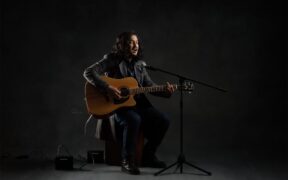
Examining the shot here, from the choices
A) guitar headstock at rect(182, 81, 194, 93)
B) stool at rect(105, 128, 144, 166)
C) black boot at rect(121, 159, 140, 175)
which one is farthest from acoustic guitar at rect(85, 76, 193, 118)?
black boot at rect(121, 159, 140, 175)

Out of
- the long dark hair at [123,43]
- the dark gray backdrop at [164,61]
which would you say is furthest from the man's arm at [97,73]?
the dark gray backdrop at [164,61]

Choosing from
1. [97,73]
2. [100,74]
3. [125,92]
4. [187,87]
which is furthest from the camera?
[100,74]

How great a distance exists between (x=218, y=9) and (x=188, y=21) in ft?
1.44

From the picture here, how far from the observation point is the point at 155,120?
498cm

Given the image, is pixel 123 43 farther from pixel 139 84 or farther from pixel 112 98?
pixel 112 98

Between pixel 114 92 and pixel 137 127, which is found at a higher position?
pixel 114 92

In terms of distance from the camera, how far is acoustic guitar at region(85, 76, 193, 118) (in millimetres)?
4770

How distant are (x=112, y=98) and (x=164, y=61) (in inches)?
73.5

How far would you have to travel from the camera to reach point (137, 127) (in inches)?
186

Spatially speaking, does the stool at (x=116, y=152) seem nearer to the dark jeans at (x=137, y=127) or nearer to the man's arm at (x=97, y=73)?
the dark jeans at (x=137, y=127)


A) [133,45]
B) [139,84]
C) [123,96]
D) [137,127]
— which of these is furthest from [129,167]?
[133,45]

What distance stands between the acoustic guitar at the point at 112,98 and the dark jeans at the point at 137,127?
97 millimetres

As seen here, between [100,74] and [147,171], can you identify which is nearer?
[147,171]

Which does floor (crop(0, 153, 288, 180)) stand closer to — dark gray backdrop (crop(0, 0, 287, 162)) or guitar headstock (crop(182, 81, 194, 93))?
guitar headstock (crop(182, 81, 194, 93))
